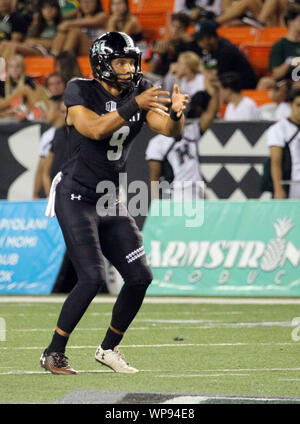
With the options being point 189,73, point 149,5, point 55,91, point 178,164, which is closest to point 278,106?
point 189,73

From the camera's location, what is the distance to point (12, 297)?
13.0 m

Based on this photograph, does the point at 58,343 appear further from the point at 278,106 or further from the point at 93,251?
the point at 278,106

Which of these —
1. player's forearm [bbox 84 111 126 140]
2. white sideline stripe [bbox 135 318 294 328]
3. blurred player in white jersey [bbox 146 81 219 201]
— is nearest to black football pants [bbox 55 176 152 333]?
player's forearm [bbox 84 111 126 140]

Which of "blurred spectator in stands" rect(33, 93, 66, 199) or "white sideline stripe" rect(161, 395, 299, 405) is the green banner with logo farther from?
"white sideline stripe" rect(161, 395, 299, 405)

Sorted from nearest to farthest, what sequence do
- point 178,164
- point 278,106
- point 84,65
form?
point 178,164 < point 278,106 < point 84,65

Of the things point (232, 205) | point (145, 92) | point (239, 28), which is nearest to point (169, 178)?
point (232, 205)

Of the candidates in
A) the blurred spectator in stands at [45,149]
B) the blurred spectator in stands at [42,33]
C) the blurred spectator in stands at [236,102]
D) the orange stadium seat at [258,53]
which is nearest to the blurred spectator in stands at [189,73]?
the blurred spectator in stands at [236,102]

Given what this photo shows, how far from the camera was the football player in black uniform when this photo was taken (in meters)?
7.36

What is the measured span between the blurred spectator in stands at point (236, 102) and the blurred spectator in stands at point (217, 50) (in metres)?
1.34

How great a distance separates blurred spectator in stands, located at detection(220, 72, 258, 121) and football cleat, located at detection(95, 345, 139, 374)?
292 inches

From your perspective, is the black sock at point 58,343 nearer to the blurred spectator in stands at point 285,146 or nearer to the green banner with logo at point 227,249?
the green banner with logo at point 227,249

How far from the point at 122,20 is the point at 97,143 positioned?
10110mm

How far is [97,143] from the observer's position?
753 cm
